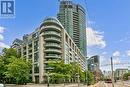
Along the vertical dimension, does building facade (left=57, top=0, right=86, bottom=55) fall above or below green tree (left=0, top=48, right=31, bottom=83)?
above

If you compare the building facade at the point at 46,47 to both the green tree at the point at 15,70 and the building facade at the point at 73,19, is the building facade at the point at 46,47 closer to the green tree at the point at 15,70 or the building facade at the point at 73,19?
the green tree at the point at 15,70

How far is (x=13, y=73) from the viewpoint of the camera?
7812 cm

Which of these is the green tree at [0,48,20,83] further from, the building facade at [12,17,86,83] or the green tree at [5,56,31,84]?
the building facade at [12,17,86,83]

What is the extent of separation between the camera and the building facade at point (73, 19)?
172 metres

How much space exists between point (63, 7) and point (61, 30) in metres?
56.1

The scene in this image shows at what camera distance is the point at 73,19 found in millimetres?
180750

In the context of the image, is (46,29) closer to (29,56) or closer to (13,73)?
(29,56)

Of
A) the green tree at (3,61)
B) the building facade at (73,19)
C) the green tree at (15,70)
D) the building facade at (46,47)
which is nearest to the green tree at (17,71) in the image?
the green tree at (15,70)

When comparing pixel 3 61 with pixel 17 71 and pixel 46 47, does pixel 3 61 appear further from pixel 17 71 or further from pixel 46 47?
pixel 46 47

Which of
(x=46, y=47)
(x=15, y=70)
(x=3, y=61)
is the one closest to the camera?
(x=15, y=70)

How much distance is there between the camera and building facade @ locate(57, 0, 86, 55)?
172 metres

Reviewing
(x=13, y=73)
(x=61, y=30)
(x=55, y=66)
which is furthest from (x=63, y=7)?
(x=13, y=73)

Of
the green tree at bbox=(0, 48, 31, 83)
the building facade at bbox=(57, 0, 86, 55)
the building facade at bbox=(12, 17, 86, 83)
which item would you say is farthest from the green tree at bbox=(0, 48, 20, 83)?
the building facade at bbox=(57, 0, 86, 55)

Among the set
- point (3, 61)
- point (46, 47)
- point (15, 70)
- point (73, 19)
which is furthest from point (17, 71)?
point (73, 19)
